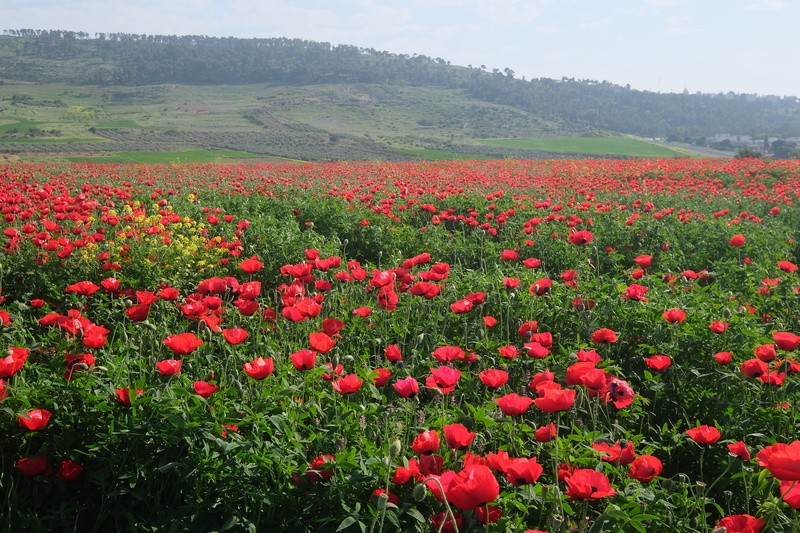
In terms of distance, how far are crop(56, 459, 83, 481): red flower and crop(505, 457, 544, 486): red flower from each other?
1.70 metres

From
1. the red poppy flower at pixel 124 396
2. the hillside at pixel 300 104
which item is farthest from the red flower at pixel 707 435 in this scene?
the hillside at pixel 300 104

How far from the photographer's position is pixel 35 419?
237cm

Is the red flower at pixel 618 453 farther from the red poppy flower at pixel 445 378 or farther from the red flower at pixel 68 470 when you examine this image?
the red flower at pixel 68 470

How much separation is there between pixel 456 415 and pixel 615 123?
126m

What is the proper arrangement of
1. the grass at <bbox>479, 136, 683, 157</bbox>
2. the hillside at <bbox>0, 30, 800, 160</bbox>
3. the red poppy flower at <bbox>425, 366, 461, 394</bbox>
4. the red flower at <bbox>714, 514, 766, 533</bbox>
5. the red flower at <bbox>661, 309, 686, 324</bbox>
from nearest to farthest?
the red flower at <bbox>714, 514, 766, 533</bbox>, the red poppy flower at <bbox>425, 366, 461, 394</bbox>, the red flower at <bbox>661, 309, 686, 324</bbox>, the grass at <bbox>479, 136, 683, 157</bbox>, the hillside at <bbox>0, 30, 800, 160</bbox>

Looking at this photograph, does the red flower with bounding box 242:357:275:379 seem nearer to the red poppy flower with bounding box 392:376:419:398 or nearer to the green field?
the red poppy flower with bounding box 392:376:419:398

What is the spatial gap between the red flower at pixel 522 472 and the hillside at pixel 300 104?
47517 mm

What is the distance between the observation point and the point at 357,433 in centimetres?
257

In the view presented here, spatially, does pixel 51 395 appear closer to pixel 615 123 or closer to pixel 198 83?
pixel 615 123

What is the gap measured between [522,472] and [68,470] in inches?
69.9

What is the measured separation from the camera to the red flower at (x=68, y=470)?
243cm

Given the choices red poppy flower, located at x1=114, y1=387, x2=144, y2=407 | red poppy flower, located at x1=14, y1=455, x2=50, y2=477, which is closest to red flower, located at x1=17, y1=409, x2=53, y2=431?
red poppy flower, located at x1=14, y1=455, x2=50, y2=477

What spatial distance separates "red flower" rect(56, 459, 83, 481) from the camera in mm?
2428

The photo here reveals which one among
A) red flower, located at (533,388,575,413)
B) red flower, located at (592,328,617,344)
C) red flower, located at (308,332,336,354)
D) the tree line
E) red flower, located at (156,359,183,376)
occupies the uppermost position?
the tree line
